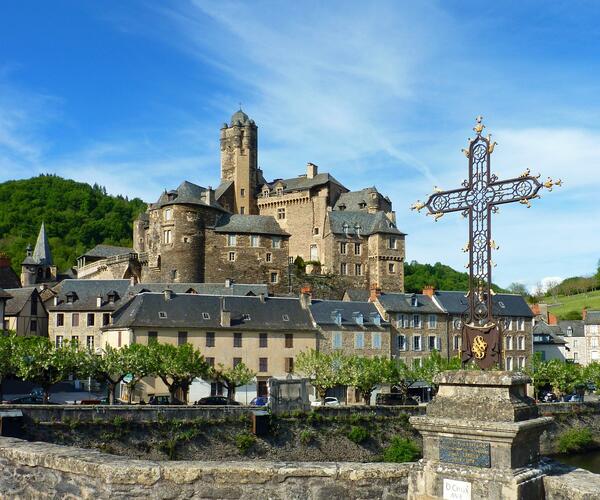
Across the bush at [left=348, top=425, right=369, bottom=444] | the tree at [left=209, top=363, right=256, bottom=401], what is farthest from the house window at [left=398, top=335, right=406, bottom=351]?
the bush at [left=348, top=425, right=369, bottom=444]

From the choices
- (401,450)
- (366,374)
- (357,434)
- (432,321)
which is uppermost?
(432,321)

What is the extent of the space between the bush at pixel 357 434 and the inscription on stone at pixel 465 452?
28.6 metres

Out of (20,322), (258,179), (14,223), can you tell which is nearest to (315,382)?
(20,322)

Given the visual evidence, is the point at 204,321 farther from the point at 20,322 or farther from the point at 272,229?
the point at 272,229

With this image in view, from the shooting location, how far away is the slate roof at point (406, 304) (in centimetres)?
5603

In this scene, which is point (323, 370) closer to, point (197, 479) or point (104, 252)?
point (197, 479)

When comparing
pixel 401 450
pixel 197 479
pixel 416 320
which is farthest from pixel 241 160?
pixel 197 479

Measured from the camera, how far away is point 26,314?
60.6m

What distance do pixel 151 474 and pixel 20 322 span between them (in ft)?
187

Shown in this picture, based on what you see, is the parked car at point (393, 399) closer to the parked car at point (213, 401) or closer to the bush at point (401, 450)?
the bush at point (401, 450)

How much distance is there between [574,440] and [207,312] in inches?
963

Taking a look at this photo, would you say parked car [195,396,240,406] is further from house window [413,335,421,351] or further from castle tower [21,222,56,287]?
castle tower [21,222,56,287]

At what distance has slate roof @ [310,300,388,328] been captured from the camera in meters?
52.1

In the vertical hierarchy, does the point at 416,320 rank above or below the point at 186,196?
below
